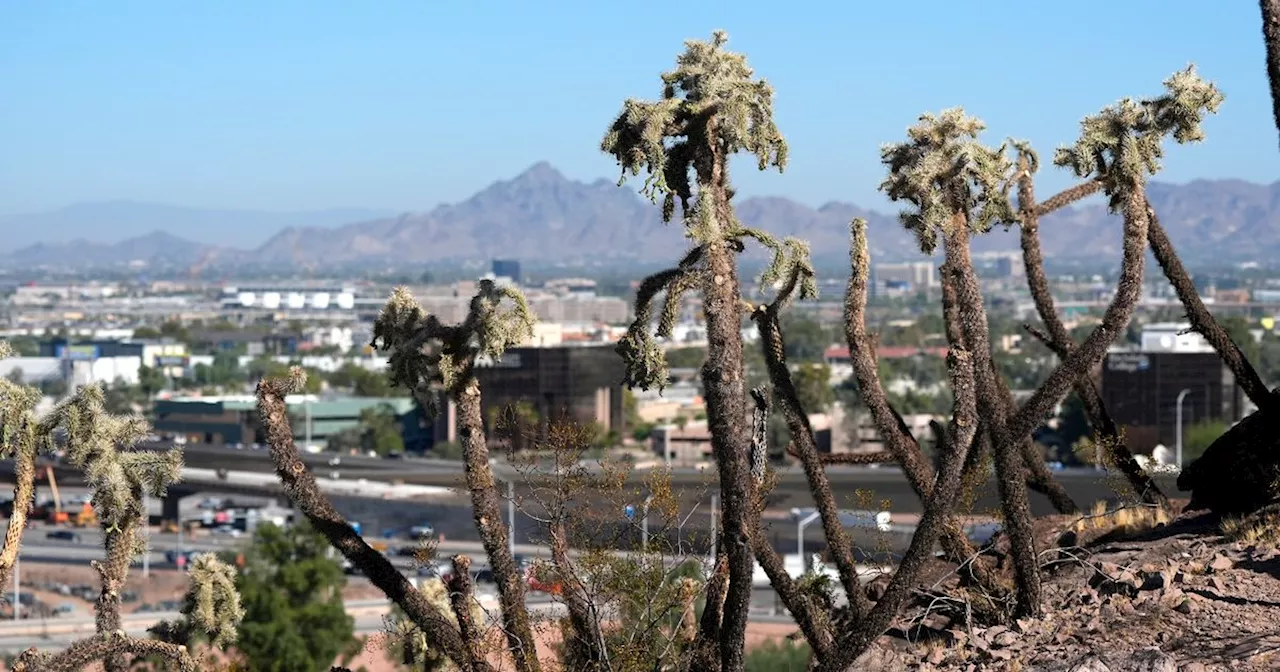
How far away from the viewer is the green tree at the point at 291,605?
34344 mm

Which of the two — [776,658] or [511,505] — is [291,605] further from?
[511,505]

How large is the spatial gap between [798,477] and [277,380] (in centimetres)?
5789

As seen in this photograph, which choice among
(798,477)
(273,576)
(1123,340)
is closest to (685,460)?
(798,477)

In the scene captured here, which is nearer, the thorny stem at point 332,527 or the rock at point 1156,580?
the thorny stem at point 332,527

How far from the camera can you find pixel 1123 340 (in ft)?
437

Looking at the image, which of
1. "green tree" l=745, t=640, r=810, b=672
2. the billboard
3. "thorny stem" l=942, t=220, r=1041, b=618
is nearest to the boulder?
"thorny stem" l=942, t=220, r=1041, b=618

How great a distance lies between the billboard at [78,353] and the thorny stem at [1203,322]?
133441 millimetres

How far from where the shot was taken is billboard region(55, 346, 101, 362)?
485 ft

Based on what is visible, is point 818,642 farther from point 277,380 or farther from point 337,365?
point 337,365

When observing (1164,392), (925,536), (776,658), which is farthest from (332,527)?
(1164,392)

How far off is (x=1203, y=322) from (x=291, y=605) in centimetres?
2339

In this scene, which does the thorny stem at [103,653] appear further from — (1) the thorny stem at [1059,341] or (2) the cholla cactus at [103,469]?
(1) the thorny stem at [1059,341]

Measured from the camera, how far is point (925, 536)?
12406mm

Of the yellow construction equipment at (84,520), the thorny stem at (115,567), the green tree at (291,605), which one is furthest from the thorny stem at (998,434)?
the yellow construction equipment at (84,520)
